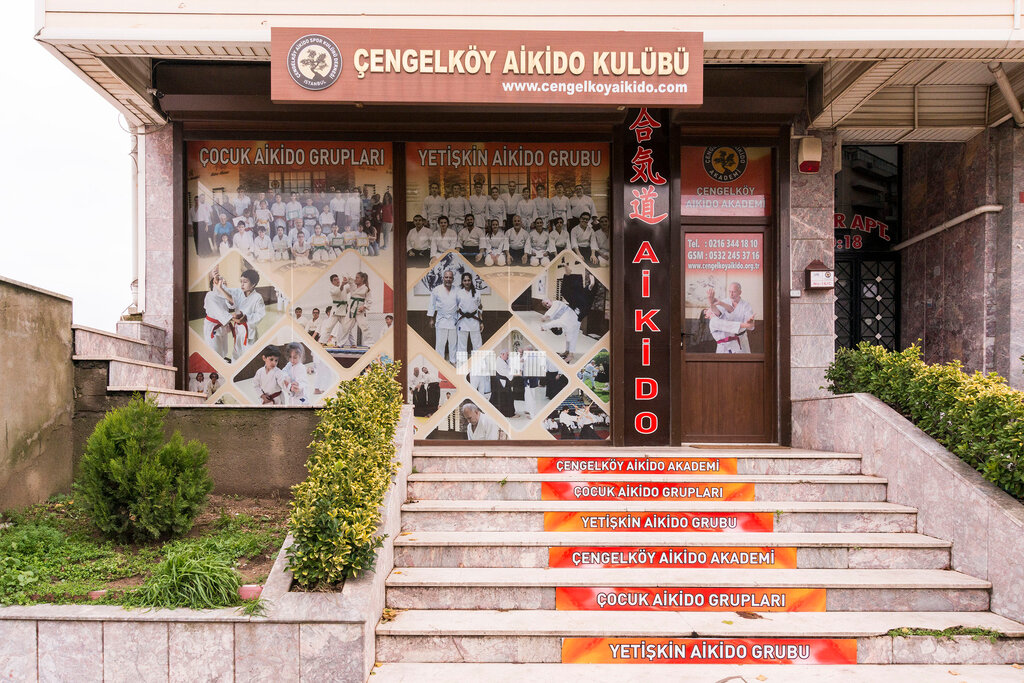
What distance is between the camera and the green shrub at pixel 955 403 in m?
5.09

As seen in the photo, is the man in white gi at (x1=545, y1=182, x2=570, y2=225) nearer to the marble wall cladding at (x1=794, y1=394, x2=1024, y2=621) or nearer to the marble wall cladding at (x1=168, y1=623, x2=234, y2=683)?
the marble wall cladding at (x1=794, y1=394, x2=1024, y2=621)

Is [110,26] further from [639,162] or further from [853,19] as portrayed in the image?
[853,19]

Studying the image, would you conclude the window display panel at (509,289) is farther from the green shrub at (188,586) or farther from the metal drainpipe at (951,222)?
the metal drainpipe at (951,222)

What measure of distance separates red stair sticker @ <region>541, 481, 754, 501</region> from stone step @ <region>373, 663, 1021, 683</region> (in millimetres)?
1748

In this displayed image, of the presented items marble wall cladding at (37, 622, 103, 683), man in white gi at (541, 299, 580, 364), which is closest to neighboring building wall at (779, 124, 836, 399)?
man in white gi at (541, 299, 580, 364)

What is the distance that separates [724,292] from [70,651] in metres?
7.06

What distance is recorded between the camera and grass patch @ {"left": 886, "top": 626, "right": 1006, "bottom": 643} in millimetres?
4497

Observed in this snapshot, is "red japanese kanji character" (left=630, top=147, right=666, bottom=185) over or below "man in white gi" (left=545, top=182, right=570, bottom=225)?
over

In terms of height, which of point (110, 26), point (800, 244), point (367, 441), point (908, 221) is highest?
point (110, 26)

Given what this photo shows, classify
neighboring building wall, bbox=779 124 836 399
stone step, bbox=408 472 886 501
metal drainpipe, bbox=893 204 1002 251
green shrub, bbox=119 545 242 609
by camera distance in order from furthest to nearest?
metal drainpipe, bbox=893 204 1002 251
neighboring building wall, bbox=779 124 836 399
stone step, bbox=408 472 886 501
green shrub, bbox=119 545 242 609

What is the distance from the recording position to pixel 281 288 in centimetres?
816

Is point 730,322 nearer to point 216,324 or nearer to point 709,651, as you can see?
point 709,651

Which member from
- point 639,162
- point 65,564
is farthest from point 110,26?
point 639,162

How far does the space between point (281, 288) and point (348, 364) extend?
46.7 inches
